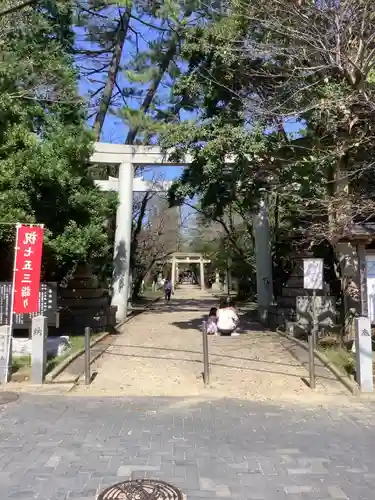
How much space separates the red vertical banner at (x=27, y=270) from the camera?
8.90 m

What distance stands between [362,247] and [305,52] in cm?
414

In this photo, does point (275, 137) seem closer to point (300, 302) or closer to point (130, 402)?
point (300, 302)

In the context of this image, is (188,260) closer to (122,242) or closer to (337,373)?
(122,242)

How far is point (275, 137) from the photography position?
484 inches

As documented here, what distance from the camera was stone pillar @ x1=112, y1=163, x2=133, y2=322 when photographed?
2095 centimetres

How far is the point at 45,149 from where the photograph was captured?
38.2 ft

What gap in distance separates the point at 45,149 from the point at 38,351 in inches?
209

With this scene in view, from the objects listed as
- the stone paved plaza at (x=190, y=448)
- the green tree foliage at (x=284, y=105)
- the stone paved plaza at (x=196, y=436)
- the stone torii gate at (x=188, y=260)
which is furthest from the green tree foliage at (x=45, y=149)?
the stone torii gate at (x=188, y=260)

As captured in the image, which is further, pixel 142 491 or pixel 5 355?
pixel 5 355

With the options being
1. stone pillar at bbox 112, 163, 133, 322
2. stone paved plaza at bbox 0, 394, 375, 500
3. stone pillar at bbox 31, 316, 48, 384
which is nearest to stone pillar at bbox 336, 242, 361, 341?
stone paved plaza at bbox 0, 394, 375, 500

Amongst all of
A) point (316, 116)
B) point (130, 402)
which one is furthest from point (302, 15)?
point (130, 402)

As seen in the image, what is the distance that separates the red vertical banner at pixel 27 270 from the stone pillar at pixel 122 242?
11.7 meters

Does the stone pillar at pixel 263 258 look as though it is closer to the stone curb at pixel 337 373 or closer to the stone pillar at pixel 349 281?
the stone curb at pixel 337 373

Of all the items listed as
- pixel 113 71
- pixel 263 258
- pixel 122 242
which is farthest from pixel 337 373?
pixel 113 71
